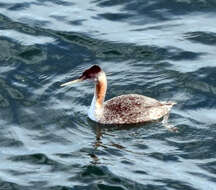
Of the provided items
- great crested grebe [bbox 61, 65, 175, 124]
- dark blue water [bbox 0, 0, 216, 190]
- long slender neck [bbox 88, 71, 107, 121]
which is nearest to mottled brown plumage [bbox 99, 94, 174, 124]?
great crested grebe [bbox 61, 65, 175, 124]

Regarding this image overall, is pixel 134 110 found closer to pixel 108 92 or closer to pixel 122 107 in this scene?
pixel 122 107

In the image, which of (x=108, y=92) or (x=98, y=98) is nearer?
(x=98, y=98)

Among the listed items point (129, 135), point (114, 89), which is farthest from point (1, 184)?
point (114, 89)

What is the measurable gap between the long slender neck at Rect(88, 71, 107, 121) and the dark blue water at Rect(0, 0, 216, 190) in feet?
0.72

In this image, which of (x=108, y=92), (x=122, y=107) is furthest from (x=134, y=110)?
(x=108, y=92)

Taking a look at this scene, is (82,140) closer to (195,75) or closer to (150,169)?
(150,169)

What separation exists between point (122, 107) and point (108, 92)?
1222mm

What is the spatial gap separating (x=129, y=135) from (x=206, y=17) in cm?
628

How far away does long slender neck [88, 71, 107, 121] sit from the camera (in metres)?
15.0

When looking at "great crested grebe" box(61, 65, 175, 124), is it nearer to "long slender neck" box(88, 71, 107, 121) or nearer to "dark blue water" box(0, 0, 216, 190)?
"long slender neck" box(88, 71, 107, 121)

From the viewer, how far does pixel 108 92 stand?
16.2m

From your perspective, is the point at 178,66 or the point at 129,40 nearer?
the point at 178,66

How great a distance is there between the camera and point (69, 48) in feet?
59.2

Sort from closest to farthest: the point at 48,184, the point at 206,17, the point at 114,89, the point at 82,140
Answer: the point at 48,184 → the point at 82,140 → the point at 114,89 → the point at 206,17
